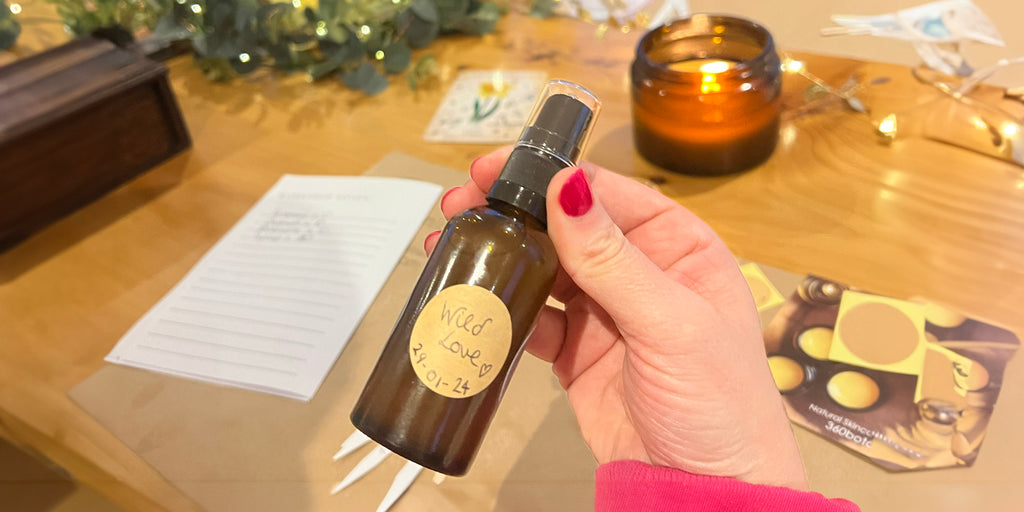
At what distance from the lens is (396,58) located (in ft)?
3.52

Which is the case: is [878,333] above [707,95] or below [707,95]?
below

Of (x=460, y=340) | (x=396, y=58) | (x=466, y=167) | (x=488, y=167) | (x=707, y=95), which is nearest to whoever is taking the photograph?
(x=460, y=340)

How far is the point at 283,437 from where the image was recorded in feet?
2.00

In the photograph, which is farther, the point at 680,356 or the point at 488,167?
the point at 488,167

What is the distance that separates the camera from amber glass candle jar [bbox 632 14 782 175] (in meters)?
0.74

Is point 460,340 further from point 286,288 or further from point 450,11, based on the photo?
point 450,11

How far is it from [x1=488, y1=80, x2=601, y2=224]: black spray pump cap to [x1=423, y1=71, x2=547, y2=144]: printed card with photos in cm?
44

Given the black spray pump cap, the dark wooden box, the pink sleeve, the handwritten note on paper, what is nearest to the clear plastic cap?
the black spray pump cap

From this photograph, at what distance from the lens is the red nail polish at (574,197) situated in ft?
1.43

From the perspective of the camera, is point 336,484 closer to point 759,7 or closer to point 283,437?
point 283,437

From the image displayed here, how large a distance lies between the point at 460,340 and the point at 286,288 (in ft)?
1.26

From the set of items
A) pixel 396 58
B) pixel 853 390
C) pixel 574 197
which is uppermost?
pixel 574 197

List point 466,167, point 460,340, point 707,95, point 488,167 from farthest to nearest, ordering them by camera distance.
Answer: point 466,167 → point 707,95 → point 488,167 → point 460,340

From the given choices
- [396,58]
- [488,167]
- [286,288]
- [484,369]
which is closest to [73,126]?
[286,288]
